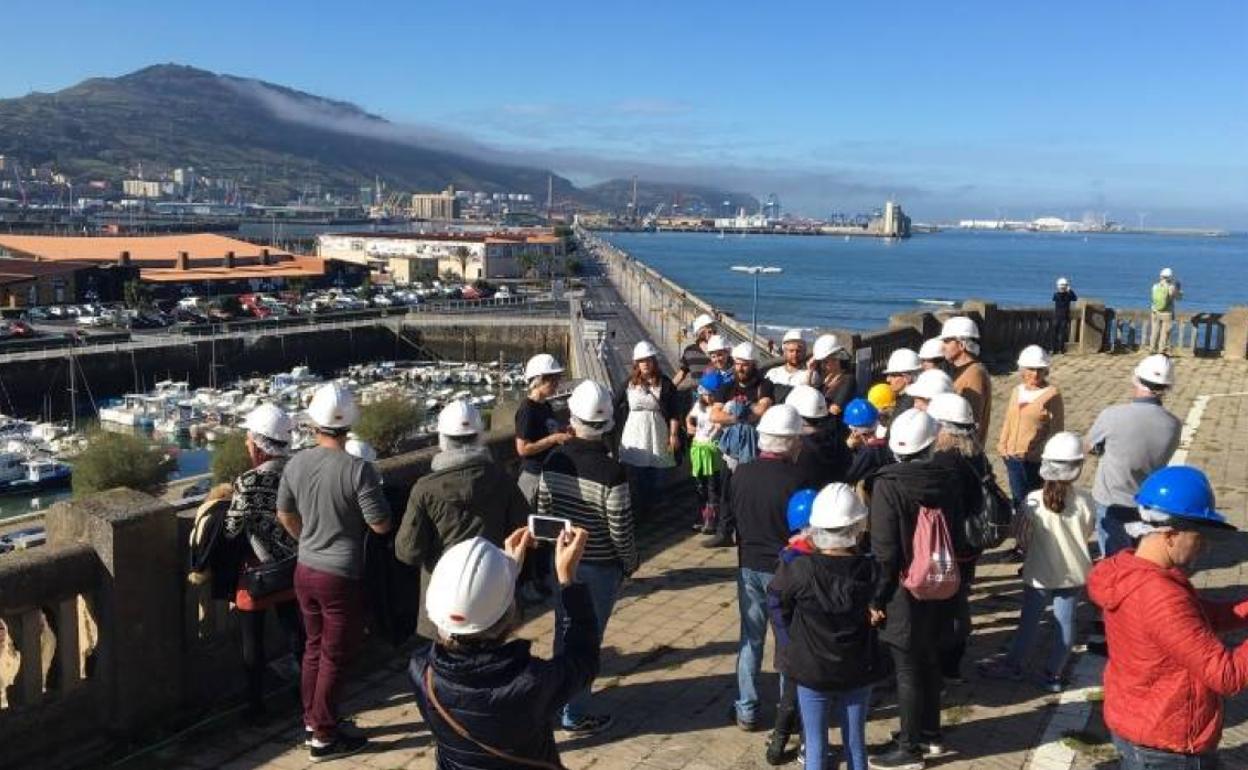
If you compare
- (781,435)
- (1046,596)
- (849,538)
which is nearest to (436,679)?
(849,538)

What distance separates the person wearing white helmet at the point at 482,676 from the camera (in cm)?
278

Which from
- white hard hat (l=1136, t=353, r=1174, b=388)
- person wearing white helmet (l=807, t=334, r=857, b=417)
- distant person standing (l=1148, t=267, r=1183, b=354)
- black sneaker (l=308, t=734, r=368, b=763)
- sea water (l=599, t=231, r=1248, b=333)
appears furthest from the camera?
sea water (l=599, t=231, r=1248, b=333)

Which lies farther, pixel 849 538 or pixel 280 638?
pixel 280 638

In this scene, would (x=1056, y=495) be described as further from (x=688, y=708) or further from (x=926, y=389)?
(x=688, y=708)

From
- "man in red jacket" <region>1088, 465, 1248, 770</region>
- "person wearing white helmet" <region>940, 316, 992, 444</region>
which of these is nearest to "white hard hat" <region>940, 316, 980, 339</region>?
"person wearing white helmet" <region>940, 316, 992, 444</region>

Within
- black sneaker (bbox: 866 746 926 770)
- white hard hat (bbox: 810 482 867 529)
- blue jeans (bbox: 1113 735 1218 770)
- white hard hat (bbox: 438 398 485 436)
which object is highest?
white hard hat (bbox: 438 398 485 436)

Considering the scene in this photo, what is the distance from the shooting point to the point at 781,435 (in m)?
4.99

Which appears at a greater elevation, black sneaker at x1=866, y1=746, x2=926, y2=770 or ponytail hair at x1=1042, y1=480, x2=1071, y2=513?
ponytail hair at x1=1042, y1=480, x2=1071, y2=513

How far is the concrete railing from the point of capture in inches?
179

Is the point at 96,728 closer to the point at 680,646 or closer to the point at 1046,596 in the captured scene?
the point at 680,646

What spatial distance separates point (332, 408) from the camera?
473cm

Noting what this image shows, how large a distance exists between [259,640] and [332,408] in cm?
135

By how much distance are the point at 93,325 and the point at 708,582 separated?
87.1m

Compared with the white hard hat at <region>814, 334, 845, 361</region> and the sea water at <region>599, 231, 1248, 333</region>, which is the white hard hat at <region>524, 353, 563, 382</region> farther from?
the sea water at <region>599, 231, 1248, 333</region>
